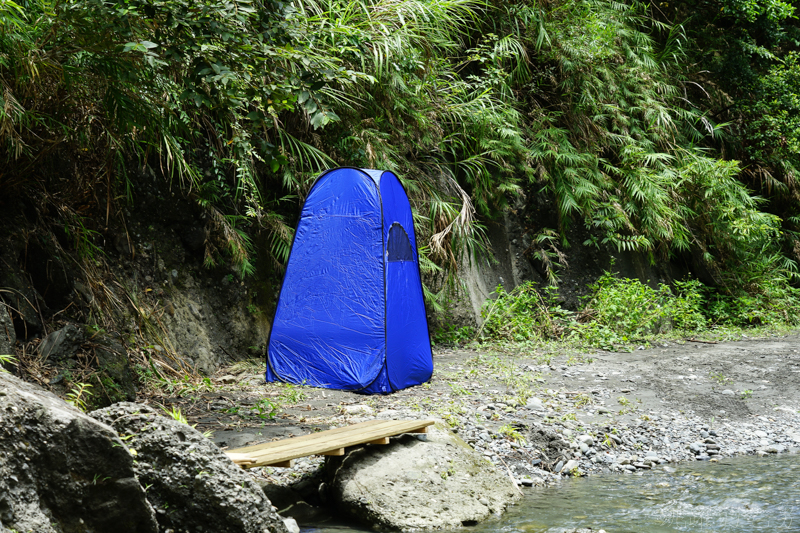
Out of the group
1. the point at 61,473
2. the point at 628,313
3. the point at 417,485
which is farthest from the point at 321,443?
the point at 628,313

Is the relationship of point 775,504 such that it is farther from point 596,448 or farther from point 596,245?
point 596,245

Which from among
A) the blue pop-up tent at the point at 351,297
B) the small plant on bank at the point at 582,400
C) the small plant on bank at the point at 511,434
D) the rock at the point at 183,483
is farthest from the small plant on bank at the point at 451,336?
the rock at the point at 183,483

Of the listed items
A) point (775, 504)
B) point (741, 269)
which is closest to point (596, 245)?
point (741, 269)

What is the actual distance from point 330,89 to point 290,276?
1.91m

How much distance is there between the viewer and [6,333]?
357cm

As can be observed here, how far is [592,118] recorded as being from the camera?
9.56 metres

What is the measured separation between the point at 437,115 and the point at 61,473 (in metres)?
6.55

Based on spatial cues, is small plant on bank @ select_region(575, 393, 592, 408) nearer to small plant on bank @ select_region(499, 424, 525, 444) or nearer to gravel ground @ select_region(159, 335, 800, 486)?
gravel ground @ select_region(159, 335, 800, 486)

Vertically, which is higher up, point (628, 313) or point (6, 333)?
point (6, 333)

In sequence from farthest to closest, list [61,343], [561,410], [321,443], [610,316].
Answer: [610,316] < [561,410] < [61,343] < [321,443]

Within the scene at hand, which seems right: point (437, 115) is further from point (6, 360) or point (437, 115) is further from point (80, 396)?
point (6, 360)

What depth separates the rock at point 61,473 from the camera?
1836mm

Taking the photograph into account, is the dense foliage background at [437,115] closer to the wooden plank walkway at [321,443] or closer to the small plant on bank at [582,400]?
the wooden plank walkway at [321,443]

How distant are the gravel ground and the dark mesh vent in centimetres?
113
